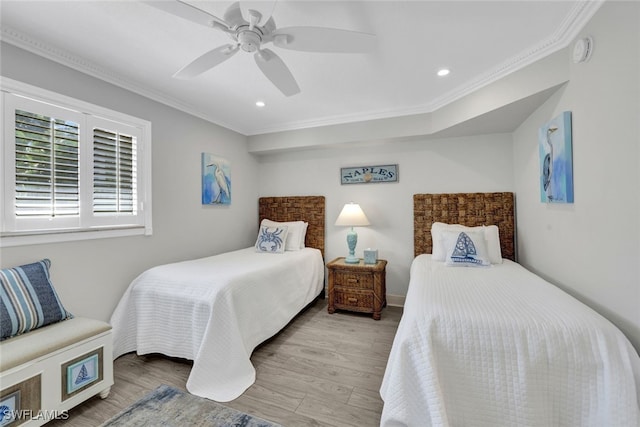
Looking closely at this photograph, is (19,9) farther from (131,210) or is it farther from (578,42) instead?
(578,42)

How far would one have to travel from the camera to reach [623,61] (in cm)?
133


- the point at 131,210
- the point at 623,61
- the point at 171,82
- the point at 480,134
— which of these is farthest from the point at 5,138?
the point at 480,134

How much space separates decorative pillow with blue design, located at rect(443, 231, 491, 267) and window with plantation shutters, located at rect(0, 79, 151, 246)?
9.75 ft

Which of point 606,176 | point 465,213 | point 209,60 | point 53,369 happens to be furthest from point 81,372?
point 465,213

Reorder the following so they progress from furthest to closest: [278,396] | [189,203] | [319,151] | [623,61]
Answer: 1. [319,151]
2. [189,203]
3. [278,396]
4. [623,61]

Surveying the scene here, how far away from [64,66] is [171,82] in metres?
0.71

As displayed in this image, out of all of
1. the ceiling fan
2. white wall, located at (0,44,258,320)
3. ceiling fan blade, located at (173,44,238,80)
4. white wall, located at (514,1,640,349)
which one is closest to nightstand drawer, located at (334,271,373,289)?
white wall, located at (0,44,258,320)

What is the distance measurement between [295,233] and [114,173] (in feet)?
6.70

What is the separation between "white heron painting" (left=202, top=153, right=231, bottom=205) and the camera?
3201 millimetres

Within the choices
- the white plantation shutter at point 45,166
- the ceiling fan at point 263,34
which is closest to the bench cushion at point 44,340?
the white plantation shutter at point 45,166

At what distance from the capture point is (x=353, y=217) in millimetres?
3268

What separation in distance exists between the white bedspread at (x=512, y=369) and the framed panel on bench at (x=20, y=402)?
1839mm

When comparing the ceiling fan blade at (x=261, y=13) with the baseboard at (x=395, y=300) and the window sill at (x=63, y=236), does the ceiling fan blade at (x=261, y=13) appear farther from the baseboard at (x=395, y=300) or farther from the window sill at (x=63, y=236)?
the baseboard at (x=395, y=300)

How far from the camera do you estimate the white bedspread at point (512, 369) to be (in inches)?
46.7
